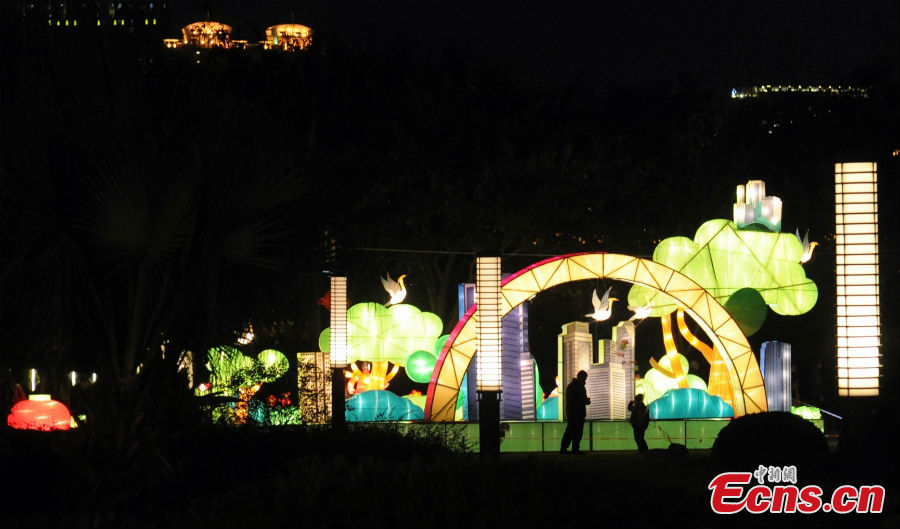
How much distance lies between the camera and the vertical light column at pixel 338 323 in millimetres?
21938

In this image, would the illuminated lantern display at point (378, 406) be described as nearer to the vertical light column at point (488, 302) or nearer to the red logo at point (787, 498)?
the vertical light column at point (488, 302)

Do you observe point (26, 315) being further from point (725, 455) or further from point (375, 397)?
point (375, 397)

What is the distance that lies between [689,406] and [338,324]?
276 inches

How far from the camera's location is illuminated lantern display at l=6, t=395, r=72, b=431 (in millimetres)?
18906

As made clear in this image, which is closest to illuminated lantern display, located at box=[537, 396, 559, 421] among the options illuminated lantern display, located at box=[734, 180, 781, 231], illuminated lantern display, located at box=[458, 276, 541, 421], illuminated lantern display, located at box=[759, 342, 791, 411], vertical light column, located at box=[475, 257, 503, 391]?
illuminated lantern display, located at box=[458, 276, 541, 421]

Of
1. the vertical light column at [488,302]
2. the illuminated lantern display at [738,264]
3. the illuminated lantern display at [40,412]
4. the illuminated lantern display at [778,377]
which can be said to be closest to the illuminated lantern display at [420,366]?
the illuminated lantern display at [738,264]

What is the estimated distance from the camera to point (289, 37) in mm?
29125

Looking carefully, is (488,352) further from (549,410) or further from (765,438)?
(549,410)

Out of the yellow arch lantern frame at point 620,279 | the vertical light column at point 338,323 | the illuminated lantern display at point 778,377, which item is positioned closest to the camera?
the yellow arch lantern frame at point 620,279

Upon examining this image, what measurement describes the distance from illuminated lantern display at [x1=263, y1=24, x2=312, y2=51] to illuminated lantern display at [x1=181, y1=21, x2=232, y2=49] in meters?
1.06

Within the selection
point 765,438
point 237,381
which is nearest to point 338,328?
point 237,381

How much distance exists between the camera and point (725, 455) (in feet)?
47.9

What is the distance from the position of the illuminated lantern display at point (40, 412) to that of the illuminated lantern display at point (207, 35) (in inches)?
455

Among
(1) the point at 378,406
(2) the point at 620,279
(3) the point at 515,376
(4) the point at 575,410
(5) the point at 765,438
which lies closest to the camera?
(5) the point at 765,438
